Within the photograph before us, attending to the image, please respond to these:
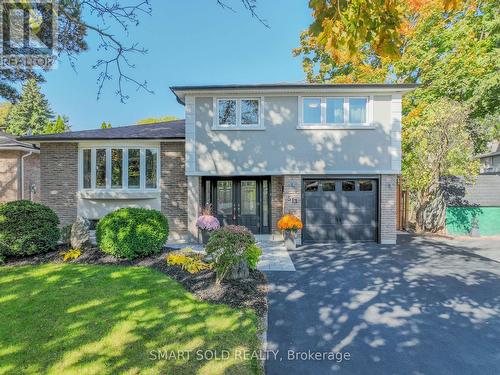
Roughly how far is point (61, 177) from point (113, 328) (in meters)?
9.85

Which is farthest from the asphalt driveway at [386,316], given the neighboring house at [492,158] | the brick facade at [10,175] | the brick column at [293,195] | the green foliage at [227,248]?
the neighboring house at [492,158]

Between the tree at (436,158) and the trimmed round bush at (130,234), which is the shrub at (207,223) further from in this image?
the tree at (436,158)

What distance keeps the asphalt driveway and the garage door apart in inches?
88.2

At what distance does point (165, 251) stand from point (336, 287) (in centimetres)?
497

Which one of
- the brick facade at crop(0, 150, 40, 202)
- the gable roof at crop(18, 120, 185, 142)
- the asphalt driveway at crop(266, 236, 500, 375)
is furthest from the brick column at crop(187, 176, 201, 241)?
the brick facade at crop(0, 150, 40, 202)

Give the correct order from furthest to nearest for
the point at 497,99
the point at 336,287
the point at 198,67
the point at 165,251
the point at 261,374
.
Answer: the point at 497,99 → the point at 198,67 → the point at 165,251 → the point at 336,287 → the point at 261,374

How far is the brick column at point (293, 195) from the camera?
10469mm

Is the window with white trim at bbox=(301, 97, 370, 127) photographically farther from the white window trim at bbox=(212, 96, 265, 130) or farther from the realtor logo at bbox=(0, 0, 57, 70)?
the realtor logo at bbox=(0, 0, 57, 70)

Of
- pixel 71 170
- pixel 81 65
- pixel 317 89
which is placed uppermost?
pixel 317 89

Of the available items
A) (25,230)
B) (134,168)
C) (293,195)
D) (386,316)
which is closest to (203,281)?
(386,316)

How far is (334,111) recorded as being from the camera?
34.4 ft

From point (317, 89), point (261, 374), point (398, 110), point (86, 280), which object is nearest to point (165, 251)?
point (86, 280)

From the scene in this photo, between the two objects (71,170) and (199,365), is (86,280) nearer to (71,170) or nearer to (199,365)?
(199,365)

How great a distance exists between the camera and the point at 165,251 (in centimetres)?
827
